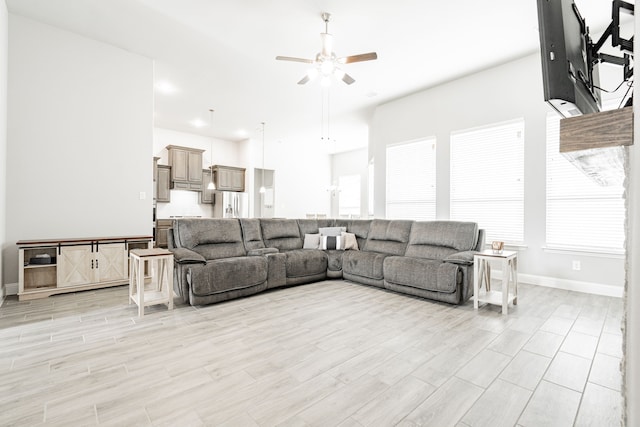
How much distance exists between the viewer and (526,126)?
4.31m

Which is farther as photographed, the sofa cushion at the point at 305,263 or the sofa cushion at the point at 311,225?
the sofa cushion at the point at 311,225

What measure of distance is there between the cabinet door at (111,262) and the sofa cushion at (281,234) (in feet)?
6.29

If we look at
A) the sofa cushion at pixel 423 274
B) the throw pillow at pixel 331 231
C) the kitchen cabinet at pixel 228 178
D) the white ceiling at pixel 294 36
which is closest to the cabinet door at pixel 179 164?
the kitchen cabinet at pixel 228 178

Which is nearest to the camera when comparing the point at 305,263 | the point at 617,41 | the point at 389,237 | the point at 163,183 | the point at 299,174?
the point at 617,41

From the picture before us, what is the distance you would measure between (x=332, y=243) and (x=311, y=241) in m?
0.34

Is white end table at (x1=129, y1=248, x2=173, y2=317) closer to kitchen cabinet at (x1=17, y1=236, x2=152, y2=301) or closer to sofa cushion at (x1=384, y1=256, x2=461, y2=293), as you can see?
kitchen cabinet at (x1=17, y1=236, x2=152, y2=301)

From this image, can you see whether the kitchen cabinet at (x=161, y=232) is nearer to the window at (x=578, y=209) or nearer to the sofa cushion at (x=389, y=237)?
the sofa cushion at (x=389, y=237)

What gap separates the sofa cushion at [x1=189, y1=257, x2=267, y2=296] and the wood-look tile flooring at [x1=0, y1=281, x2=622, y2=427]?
0.22 metres

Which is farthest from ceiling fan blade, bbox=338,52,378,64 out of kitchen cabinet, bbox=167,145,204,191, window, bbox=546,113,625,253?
kitchen cabinet, bbox=167,145,204,191

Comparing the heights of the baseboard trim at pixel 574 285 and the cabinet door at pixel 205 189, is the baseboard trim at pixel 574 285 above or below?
below

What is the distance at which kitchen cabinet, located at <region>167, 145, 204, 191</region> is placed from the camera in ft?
23.8

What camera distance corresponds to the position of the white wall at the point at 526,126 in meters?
3.85

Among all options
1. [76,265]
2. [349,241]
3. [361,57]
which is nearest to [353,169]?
[349,241]

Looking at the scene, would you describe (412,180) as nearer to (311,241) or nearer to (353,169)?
(311,241)
